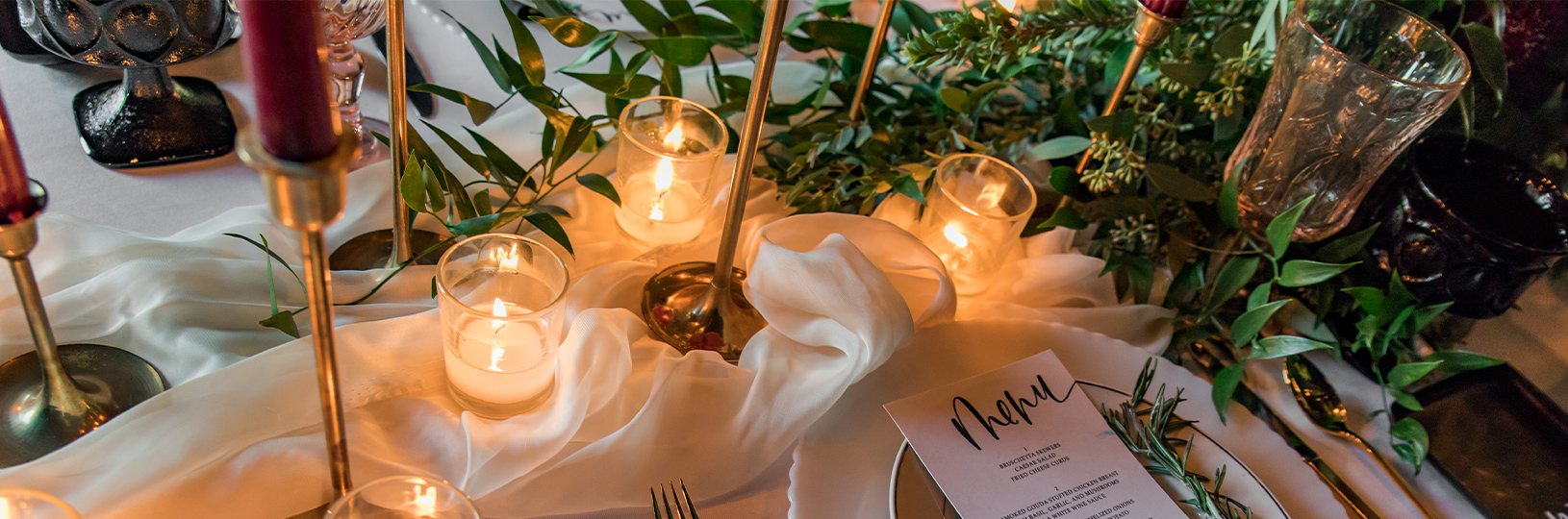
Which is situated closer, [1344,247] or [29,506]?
[29,506]

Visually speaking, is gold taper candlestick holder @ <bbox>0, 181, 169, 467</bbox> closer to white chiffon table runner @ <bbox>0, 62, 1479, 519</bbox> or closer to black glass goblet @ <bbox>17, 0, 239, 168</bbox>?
white chiffon table runner @ <bbox>0, 62, 1479, 519</bbox>

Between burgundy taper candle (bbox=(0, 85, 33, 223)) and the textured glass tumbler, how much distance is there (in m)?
0.74

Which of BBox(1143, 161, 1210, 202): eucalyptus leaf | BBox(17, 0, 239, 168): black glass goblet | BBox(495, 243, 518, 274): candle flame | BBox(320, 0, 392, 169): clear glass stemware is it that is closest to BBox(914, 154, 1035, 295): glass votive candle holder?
BBox(1143, 161, 1210, 202): eucalyptus leaf

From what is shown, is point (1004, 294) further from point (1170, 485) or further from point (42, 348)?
point (42, 348)

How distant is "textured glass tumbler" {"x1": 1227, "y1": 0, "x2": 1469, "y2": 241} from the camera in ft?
2.00

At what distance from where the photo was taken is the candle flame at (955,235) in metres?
0.72

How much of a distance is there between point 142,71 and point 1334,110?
2.97ft

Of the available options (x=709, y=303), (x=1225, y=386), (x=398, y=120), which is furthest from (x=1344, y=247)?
(x=398, y=120)

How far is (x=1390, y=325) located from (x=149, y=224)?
3.14 feet

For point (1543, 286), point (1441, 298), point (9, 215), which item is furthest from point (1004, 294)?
point (9, 215)

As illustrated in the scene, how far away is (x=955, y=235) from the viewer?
2.37 ft

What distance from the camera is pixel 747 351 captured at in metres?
0.59

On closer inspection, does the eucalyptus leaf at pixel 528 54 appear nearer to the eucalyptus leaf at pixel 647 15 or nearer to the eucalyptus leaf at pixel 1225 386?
the eucalyptus leaf at pixel 647 15

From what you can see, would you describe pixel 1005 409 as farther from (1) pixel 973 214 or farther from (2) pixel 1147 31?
(2) pixel 1147 31
